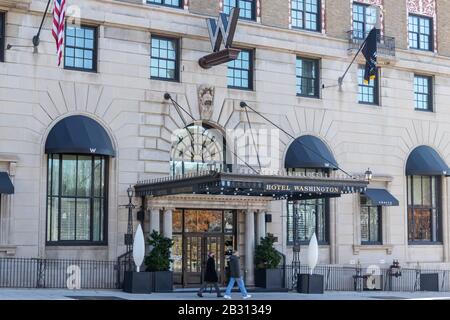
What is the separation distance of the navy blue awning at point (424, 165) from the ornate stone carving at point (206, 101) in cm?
1079

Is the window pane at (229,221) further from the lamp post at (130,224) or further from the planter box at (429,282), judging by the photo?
the planter box at (429,282)

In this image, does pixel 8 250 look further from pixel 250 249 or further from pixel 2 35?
pixel 250 249

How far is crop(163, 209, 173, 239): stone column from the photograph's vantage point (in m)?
28.0

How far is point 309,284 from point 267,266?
1.79m

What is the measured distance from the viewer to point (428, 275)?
35.4 m

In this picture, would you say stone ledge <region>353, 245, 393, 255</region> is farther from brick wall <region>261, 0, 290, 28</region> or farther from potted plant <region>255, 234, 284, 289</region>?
brick wall <region>261, 0, 290, 28</region>

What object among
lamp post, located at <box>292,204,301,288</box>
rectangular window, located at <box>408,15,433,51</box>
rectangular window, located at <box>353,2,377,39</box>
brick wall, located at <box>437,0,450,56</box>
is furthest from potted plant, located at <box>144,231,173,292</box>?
brick wall, located at <box>437,0,450,56</box>

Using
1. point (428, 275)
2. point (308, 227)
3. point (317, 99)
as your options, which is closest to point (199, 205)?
point (308, 227)

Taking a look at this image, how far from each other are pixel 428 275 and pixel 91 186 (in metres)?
16.9

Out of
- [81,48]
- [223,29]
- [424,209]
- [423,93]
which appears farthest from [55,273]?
[423,93]

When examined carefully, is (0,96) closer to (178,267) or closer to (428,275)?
(178,267)

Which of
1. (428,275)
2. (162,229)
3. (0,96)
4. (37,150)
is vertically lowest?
(428,275)

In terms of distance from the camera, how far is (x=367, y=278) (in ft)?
109
